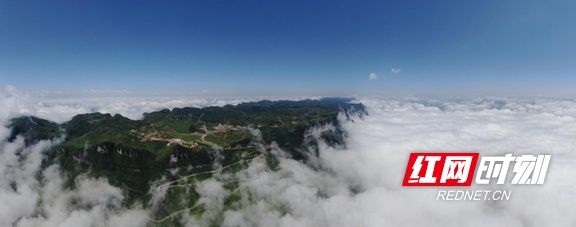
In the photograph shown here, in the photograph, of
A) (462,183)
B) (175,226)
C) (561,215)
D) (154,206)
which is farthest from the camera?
(154,206)

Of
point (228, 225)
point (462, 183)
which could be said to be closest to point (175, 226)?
point (228, 225)

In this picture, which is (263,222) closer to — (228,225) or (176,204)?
(228,225)

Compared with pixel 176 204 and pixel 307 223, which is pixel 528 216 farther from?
pixel 176 204

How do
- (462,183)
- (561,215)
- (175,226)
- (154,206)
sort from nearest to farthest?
(462,183) → (561,215) → (175,226) → (154,206)

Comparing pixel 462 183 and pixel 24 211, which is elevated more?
pixel 462 183

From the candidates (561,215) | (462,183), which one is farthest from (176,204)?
(561,215)

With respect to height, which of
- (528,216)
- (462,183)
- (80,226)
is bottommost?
(80,226)

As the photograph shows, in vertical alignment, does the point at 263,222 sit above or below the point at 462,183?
below

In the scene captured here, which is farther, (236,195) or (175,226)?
(236,195)

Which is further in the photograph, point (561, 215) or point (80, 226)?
point (80, 226)
